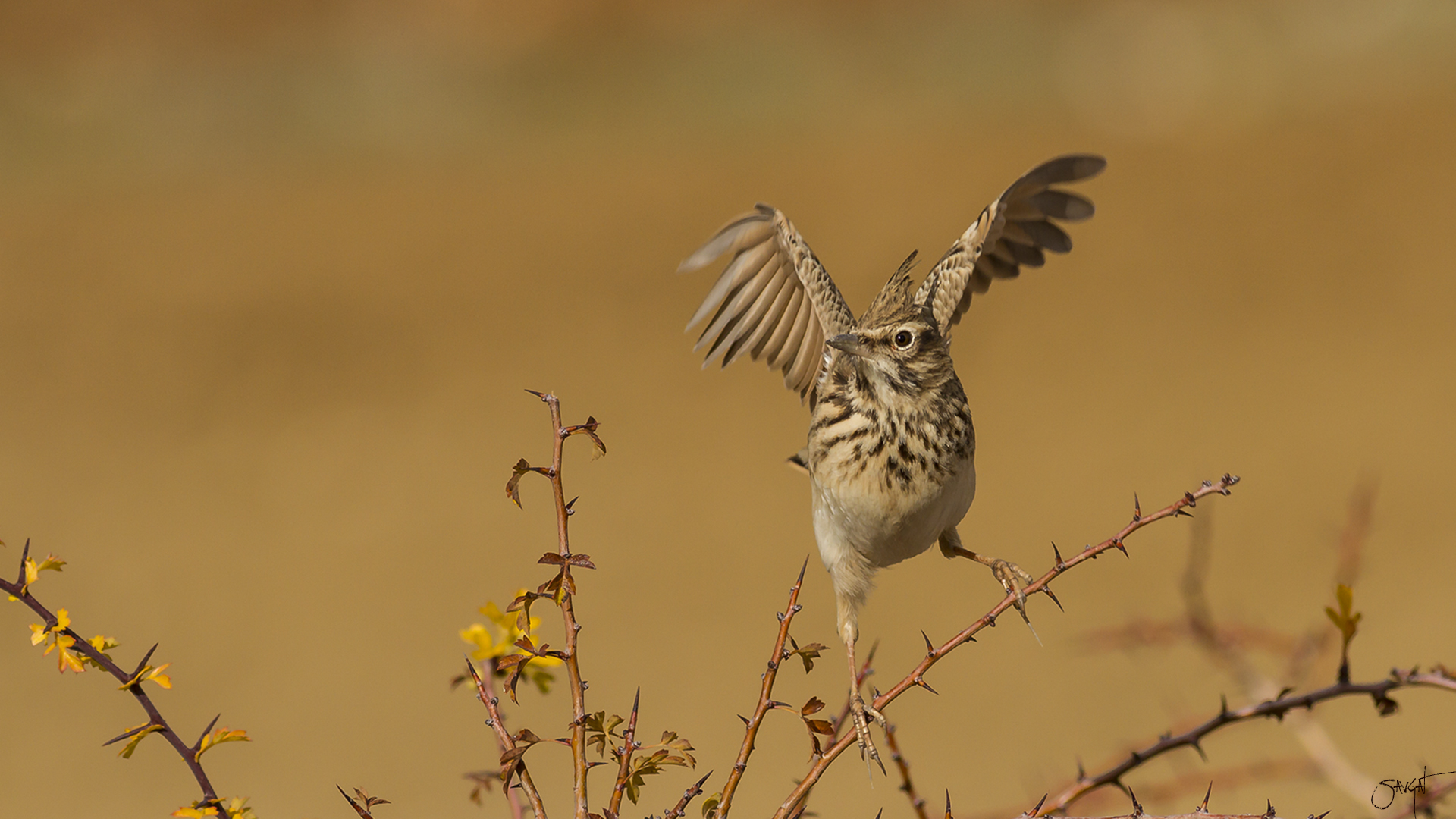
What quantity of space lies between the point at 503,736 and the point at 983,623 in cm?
57

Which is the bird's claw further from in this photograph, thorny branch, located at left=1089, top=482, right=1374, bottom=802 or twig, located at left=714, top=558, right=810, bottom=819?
twig, located at left=714, top=558, right=810, bottom=819

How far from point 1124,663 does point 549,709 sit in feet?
10.2

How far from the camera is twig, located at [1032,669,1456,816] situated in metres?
1.21

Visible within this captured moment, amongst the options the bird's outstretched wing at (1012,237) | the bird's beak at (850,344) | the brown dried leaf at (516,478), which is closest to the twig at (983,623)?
the brown dried leaf at (516,478)

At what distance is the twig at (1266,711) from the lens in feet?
3.96

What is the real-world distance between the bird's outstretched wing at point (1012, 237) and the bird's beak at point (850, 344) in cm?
32

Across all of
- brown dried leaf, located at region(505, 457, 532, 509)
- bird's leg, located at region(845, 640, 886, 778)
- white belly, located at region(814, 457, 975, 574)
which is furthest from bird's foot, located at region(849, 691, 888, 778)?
brown dried leaf, located at region(505, 457, 532, 509)

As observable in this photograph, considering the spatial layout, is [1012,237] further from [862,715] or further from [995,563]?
[862,715]

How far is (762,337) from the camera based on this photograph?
2.61m

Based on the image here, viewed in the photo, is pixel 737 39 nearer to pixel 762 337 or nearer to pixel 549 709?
pixel 549 709

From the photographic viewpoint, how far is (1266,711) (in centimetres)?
131

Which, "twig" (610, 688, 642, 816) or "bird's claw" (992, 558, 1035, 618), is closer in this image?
"twig" (610, 688, 642, 816)

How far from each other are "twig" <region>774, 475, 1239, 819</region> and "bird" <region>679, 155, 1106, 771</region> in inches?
13.0

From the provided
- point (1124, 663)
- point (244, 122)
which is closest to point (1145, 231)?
point (1124, 663)
